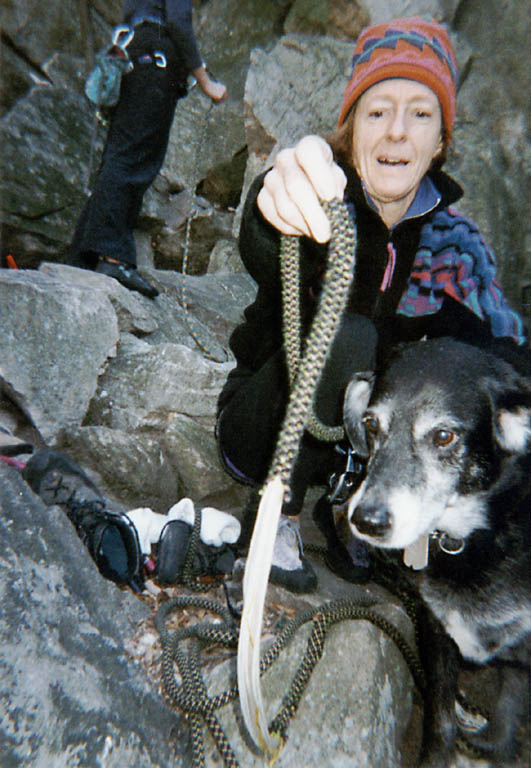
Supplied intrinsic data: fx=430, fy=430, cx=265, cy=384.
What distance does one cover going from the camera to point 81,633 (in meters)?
1.05

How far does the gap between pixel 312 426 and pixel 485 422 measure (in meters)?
0.55

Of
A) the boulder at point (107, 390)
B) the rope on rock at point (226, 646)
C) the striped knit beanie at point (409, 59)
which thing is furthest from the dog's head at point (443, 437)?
the boulder at point (107, 390)

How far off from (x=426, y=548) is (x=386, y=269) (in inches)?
41.2

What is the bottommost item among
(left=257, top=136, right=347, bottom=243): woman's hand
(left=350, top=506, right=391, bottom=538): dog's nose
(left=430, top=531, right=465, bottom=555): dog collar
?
(left=430, top=531, right=465, bottom=555): dog collar

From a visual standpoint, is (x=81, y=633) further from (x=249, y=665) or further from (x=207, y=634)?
(x=249, y=665)

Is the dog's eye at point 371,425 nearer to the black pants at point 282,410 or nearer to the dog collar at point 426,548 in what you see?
the black pants at point 282,410

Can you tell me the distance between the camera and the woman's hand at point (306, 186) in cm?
83

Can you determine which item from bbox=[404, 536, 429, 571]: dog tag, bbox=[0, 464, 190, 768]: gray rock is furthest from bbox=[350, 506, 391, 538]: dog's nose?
bbox=[0, 464, 190, 768]: gray rock

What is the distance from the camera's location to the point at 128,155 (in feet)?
11.2

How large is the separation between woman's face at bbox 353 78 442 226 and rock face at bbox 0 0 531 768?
152 centimetres

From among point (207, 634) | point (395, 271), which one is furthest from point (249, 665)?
Answer: point (395, 271)

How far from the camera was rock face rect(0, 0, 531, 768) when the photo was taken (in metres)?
0.98

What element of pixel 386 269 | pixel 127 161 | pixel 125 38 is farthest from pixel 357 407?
pixel 125 38

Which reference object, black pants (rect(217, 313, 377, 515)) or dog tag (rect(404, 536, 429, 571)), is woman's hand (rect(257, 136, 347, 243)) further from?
dog tag (rect(404, 536, 429, 571))
